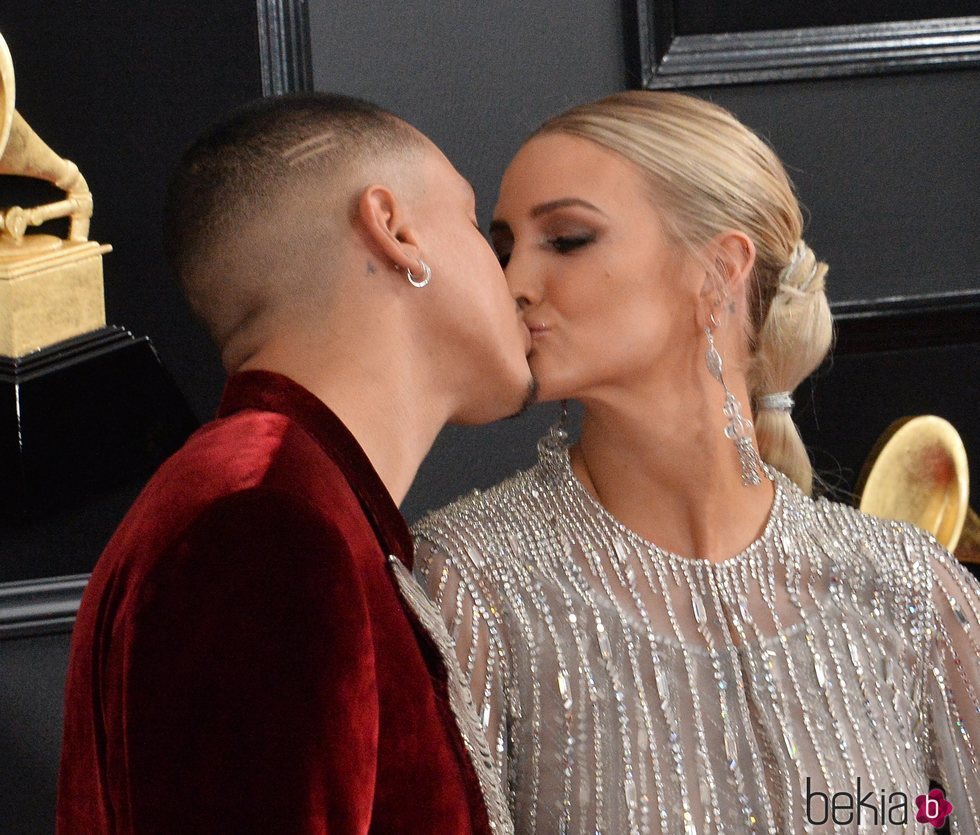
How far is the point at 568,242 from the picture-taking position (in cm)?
131

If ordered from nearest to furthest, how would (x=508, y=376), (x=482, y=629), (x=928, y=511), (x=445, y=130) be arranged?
(x=508, y=376)
(x=482, y=629)
(x=445, y=130)
(x=928, y=511)

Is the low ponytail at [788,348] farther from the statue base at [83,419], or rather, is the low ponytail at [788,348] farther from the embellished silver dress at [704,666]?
the statue base at [83,419]

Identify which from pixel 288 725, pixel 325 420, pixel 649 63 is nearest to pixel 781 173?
pixel 649 63

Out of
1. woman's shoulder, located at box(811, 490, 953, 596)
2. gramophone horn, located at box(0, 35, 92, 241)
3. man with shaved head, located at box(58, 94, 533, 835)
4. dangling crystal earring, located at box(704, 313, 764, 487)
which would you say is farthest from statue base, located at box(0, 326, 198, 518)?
woman's shoulder, located at box(811, 490, 953, 596)

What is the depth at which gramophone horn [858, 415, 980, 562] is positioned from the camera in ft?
5.96

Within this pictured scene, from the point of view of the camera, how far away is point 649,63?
1.74m

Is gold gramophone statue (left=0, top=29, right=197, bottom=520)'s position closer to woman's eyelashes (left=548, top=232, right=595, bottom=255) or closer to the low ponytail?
woman's eyelashes (left=548, top=232, right=595, bottom=255)

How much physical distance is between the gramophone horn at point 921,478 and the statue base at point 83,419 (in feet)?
3.10

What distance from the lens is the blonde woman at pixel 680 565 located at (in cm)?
127

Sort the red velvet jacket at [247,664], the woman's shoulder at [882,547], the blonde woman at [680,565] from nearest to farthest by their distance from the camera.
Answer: the red velvet jacket at [247,664] → the blonde woman at [680,565] → the woman's shoulder at [882,547]

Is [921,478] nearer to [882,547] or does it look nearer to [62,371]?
[882,547]

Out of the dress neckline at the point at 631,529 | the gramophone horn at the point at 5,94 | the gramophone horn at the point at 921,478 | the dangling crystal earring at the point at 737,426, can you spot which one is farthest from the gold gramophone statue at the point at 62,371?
the gramophone horn at the point at 921,478

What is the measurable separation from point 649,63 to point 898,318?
51 cm

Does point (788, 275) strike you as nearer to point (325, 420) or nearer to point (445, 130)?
point (445, 130)
